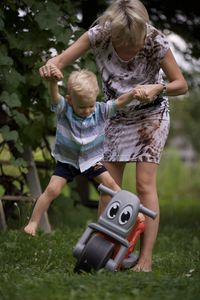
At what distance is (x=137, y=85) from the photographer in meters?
4.51

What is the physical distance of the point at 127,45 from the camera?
4.36 m

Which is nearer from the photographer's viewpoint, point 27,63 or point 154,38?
point 154,38

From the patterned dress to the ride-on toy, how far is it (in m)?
0.59

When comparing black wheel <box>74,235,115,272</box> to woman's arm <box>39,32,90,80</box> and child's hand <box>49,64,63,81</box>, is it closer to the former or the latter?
child's hand <box>49,64,63,81</box>

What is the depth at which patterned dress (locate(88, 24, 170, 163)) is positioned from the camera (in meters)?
4.49

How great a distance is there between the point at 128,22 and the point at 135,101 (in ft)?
1.68

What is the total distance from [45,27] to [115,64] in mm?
1409

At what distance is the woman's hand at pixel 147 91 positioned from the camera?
4.13m

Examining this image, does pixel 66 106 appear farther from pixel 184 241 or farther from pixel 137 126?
pixel 184 241

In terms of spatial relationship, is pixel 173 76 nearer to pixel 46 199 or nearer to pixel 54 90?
pixel 54 90

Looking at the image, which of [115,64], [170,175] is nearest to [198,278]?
[115,64]

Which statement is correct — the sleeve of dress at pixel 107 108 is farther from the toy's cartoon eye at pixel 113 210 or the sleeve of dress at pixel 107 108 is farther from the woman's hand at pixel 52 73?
the toy's cartoon eye at pixel 113 210

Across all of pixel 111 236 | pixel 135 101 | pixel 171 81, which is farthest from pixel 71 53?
pixel 111 236

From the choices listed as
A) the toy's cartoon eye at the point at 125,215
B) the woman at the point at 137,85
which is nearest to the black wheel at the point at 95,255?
the toy's cartoon eye at the point at 125,215
